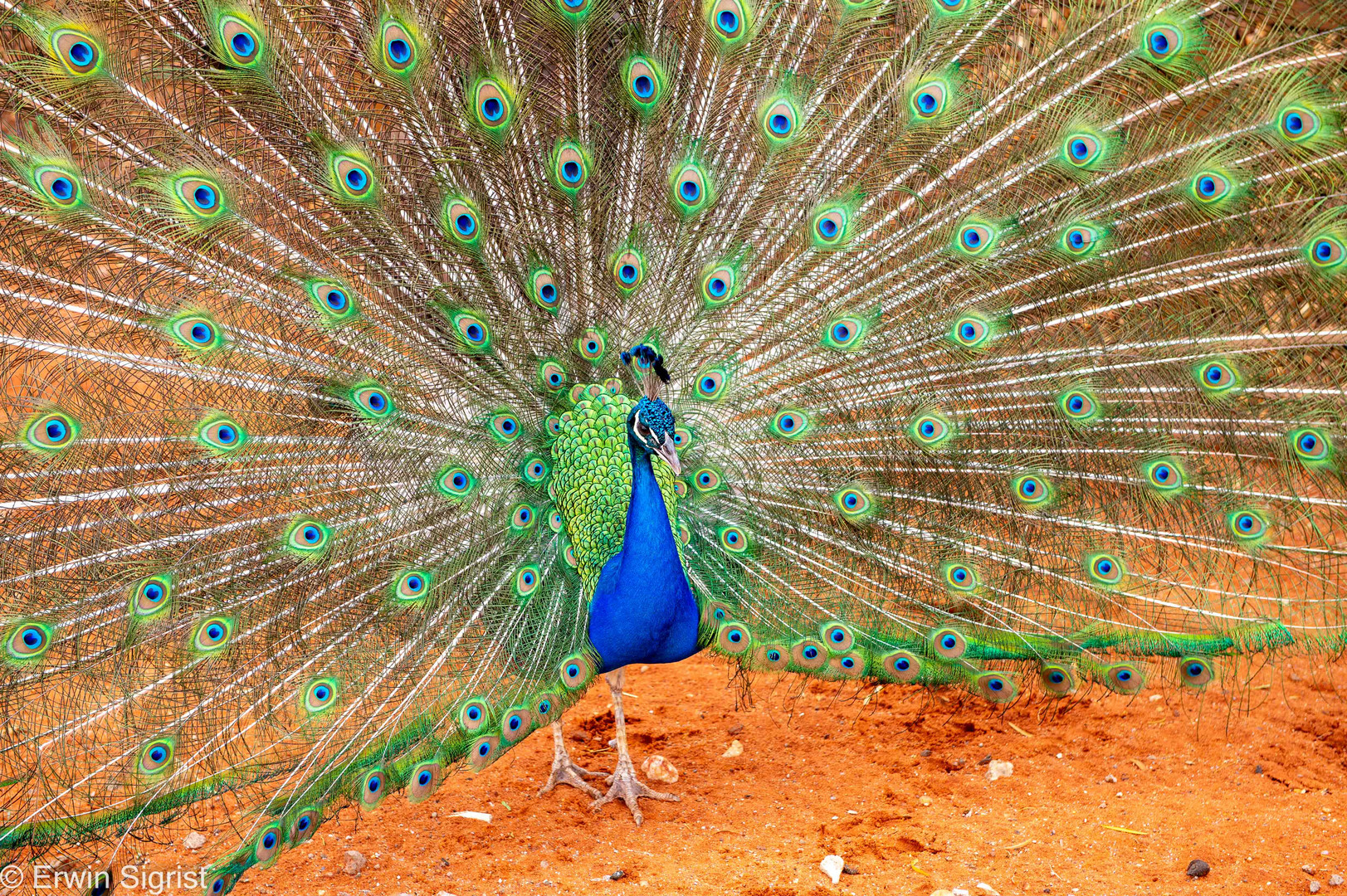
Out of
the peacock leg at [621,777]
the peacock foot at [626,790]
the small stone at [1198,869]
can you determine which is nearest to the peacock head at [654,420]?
the peacock leg at [621,777]

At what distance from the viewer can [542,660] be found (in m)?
3.55

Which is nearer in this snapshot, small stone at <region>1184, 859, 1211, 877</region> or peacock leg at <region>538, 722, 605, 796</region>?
small stone at <region>1184, 859, 1211, 877</region>

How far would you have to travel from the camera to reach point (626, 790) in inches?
159

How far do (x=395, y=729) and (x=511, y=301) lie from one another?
149 centimetres

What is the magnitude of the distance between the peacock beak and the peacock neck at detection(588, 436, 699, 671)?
0.72 feet

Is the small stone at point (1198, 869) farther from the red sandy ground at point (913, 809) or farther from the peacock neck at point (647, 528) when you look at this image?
the peacock neck at point (647, 528)

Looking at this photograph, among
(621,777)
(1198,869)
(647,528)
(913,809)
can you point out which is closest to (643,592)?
(647,528)

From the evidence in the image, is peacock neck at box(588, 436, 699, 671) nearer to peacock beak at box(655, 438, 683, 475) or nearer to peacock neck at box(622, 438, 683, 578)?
peacock neck at box(622, 438, 683, 578)

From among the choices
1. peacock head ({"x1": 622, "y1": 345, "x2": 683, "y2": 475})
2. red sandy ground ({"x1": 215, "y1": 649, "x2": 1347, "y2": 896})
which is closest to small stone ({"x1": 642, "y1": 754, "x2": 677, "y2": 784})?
red sandy ground ({"x1": 215, "y1": 649, "x2": 1347, "y2": 896})

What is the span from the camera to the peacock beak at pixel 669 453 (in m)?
3.13

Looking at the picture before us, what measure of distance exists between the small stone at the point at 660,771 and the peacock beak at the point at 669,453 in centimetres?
172

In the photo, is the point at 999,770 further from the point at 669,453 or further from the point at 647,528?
the point at 669,453

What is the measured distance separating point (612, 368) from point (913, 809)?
210 centimetres

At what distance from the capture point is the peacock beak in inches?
123
